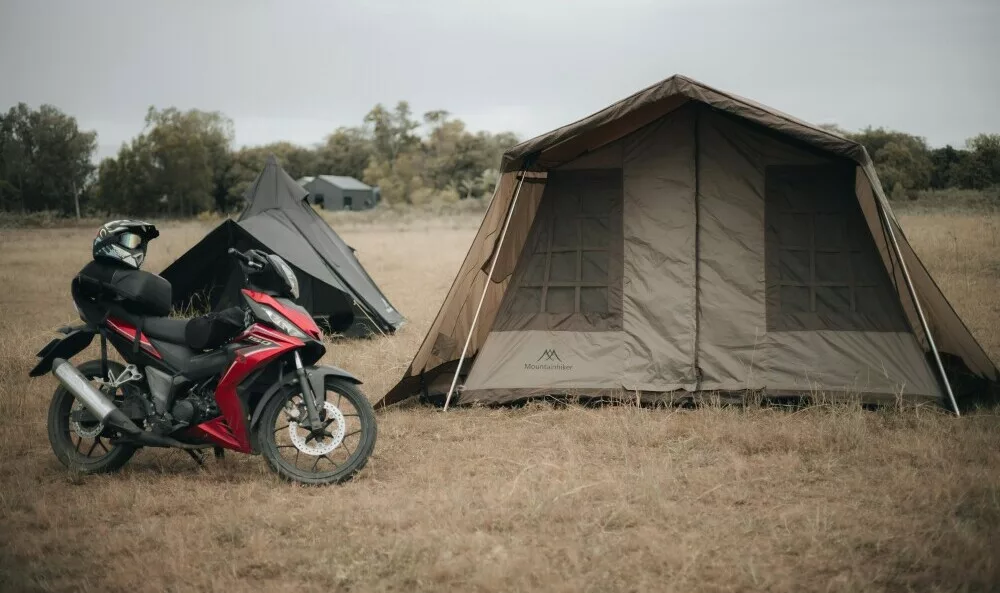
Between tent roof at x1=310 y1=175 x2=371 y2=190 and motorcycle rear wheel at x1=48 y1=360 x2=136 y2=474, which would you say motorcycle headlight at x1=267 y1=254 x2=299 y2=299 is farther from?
tent roof at x1=310 y1=175 x2=371 y2=190

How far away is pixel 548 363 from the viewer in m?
6.39

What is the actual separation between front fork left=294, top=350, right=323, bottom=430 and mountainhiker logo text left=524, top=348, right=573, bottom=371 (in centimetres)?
225

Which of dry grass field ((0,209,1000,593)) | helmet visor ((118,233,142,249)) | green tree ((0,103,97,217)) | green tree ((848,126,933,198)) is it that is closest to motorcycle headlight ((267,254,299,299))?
helmet visor ((118,233,142,249))

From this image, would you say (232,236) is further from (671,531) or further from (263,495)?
(671,531)

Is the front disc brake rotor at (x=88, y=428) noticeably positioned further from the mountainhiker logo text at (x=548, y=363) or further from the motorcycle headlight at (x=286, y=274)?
the mountainhiker logo text at (x=548, y=363)

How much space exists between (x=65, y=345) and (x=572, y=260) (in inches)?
142

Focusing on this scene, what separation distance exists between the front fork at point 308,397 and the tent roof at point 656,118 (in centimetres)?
245

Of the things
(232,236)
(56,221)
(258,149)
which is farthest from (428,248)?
(258,149)

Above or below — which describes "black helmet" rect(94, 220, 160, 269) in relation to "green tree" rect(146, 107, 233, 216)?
below

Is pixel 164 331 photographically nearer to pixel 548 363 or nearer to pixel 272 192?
pixel 548 363

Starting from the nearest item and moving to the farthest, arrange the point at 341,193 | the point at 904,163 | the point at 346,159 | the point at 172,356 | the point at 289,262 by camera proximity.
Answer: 1. the point at 172,356
2. the point at 289,262
3. the point at 904,163
4. the point at 341,193
5. the point at 346,159

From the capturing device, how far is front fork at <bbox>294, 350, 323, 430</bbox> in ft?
14.6

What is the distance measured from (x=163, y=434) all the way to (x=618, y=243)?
3.57 m

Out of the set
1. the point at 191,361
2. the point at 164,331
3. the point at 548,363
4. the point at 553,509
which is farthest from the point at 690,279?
the point at 164,331
